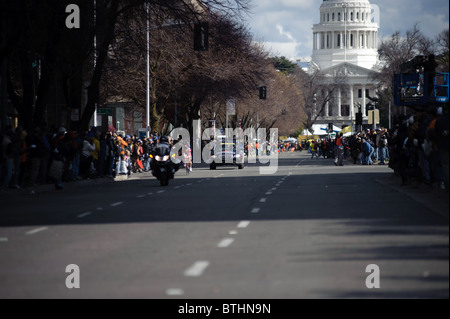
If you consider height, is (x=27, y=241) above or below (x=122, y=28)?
below

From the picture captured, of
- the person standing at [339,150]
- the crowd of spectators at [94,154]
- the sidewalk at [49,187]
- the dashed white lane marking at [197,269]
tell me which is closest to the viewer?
the dashed white lane marking at [197,269]

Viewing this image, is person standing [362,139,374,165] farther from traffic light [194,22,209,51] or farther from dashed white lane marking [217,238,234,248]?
dashed white lane marking [217,238,234,248]

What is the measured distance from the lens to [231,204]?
76.6ft

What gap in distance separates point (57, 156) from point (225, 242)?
1898 cm

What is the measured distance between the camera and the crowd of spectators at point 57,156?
3034cm

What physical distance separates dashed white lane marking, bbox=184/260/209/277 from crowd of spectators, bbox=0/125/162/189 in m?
18.2

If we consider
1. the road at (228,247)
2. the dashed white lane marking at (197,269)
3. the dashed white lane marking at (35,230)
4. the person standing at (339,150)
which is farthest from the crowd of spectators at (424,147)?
the person standing at (339,150)

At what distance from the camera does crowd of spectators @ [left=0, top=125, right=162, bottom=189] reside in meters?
30.3

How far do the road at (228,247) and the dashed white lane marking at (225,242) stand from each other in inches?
0.7

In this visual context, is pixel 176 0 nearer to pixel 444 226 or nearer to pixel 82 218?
pixel 82 218

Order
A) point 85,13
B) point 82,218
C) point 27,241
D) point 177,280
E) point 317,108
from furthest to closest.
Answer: point 317,108 → point 85,13 → point 82,218 → point 27,241 → point 177,280

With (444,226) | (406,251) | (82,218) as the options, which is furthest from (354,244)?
(82,218)

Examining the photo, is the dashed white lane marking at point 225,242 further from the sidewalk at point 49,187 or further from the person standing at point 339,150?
the person standing at point 339,150
